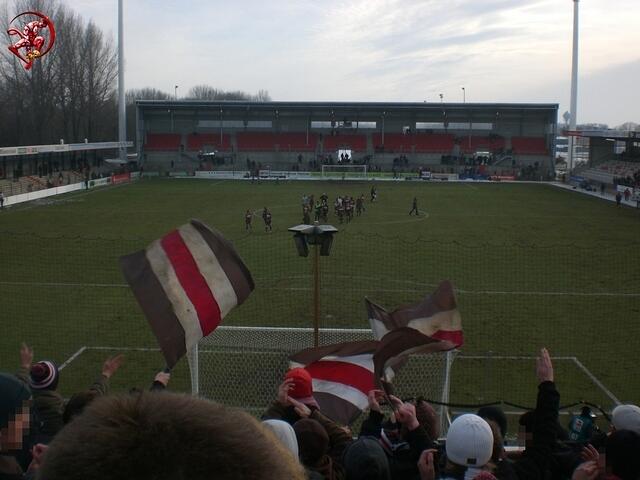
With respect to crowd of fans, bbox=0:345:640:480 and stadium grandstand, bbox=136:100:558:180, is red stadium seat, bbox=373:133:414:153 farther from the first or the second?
crowd of fans, bbox=0:345:640:480

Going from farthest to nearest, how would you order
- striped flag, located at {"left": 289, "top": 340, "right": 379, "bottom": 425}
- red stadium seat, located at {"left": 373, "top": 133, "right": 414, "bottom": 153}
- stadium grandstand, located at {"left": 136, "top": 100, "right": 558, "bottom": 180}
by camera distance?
red stadium seat, located at {"left": 373, "top": 133, "right": 414, "bottom": 153}
stadium grandstand, located at {"left": 136, "top": 100, "right": 558, "bottom": 180}
striped flag, located at {"left": 289, "top": 340, "right": 379, "bottom": 425}

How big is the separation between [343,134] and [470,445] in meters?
74.1

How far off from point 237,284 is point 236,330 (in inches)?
159

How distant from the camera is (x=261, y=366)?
957cm

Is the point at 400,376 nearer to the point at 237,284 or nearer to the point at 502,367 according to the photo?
the point at 237,284

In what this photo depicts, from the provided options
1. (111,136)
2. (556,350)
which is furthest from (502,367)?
(111,136)

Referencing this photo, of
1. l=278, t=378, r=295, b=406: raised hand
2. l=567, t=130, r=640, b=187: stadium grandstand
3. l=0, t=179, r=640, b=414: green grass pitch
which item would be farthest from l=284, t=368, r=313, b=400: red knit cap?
l=567, t=130, r=640, b=187: stadium grandstand

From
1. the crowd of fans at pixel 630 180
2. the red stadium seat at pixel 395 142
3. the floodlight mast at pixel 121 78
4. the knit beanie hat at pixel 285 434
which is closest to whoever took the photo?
the knit beanie hat at pixel 285 434

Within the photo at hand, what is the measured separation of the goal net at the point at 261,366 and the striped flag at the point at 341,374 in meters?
2.21

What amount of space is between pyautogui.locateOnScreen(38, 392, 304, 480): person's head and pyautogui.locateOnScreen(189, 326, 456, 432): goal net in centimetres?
724

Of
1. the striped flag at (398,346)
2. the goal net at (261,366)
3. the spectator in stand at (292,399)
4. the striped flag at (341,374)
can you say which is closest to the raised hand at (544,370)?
the spectator in stand at (292,399)

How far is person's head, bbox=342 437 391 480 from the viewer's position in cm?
297

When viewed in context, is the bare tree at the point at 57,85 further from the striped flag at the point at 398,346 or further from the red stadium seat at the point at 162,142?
the striped flag at the point at 398,346

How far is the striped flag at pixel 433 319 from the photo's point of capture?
282 inches
